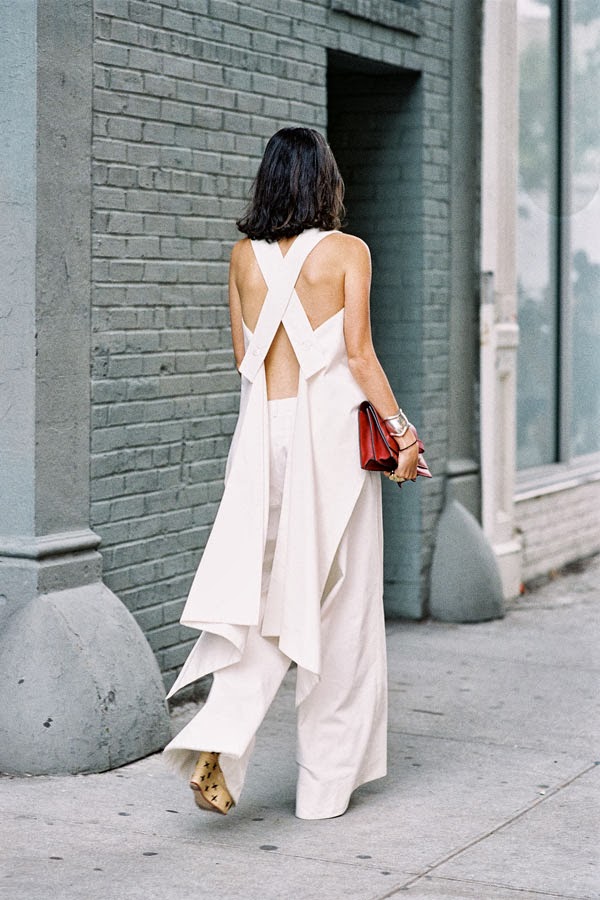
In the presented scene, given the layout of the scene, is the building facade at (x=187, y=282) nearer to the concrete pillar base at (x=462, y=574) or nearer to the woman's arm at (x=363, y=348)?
the concrete pillar base at (x=462, y=574)

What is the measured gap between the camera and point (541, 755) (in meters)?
5.52

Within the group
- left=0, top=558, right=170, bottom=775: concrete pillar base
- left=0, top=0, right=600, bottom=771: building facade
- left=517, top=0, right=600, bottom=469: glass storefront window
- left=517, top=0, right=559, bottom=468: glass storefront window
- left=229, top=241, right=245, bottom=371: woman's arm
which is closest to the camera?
left=229, top=241, right=245, bottom=371: woman's arm

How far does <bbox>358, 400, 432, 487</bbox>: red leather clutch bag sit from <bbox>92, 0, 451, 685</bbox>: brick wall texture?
1311 mm

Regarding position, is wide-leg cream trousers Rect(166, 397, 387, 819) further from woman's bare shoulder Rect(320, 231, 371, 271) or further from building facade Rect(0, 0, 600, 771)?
building facade Rect(0, 0, 600, 771)

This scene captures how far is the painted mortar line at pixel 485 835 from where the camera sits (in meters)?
4.08

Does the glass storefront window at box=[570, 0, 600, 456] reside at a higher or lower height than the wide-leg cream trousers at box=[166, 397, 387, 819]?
higher

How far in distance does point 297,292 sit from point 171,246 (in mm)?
1512

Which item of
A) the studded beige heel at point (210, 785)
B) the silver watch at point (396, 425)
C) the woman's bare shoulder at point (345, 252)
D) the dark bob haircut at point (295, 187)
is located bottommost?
the studded beige heel at point (210, 785)

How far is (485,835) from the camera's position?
4.54 m

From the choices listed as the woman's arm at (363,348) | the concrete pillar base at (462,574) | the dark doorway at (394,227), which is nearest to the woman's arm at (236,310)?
the woman's arm at (363,348)

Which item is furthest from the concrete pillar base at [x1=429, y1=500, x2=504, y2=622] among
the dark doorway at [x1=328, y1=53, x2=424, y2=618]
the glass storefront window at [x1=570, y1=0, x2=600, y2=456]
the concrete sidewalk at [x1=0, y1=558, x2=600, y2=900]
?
the glass storefront window at [x1=570, y1=0, x2=600, y2=456]

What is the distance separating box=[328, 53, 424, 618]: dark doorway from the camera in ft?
26.0

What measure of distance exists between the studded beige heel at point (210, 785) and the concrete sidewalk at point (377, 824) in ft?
0.40

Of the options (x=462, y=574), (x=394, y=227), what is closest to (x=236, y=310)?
(x=394, y=227)
